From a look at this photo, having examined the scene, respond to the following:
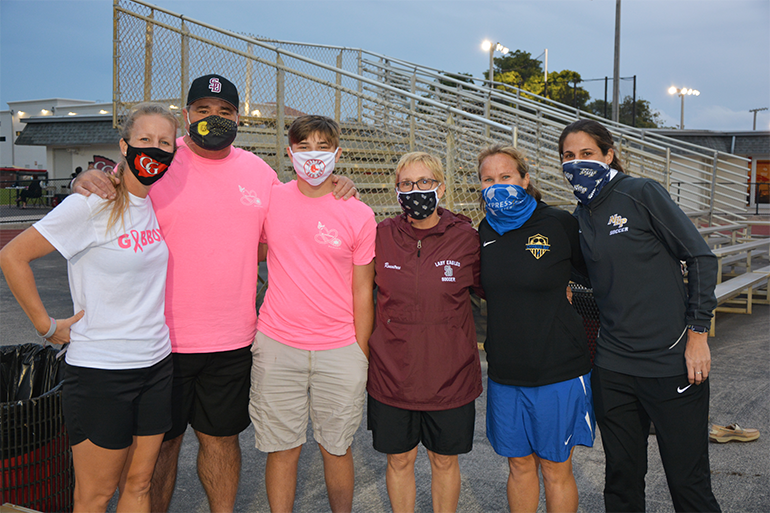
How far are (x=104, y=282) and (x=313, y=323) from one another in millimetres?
965

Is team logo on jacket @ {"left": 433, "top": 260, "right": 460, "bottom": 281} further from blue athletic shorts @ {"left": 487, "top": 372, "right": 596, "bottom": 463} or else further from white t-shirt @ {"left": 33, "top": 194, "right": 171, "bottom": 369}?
white t-shirt @ {"left": 33, "top": 194, "right": 171, "bottom": 369}

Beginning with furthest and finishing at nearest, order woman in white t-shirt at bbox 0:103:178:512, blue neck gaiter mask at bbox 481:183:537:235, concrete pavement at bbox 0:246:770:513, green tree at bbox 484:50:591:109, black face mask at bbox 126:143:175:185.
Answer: green tree at bbox 484:50:591:109
concrete pavement at bbox 0:246:770:513
blue neck gaiter mask at bbox 481:183:537:235
black face mask at bbox 126:143:175:185
woman in white t-shirt at bbox 0:103:178:512

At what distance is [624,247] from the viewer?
8.29 ft

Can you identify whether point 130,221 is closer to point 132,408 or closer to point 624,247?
point 132,408

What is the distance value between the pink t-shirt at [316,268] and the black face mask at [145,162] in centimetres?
64

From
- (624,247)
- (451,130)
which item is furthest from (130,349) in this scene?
(451,130)

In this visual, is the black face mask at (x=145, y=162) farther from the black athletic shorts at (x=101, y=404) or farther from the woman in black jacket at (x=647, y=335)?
the woman in black jacket at (x=647, y=335)

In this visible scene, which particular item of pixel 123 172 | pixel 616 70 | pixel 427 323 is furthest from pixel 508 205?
pixel 616 70

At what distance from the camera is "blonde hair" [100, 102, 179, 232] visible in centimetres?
222

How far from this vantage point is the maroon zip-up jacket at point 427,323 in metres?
2.65

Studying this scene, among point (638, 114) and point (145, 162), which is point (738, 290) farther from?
point (638, 114)

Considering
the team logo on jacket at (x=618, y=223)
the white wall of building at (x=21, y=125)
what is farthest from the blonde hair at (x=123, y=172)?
the white wall of building at (x=21, y=125)

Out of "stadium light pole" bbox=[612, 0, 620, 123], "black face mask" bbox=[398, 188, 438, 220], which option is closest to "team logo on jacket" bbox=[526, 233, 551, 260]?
"black face mask" bbox=[398, 188, 438, 220]

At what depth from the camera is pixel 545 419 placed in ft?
8.57
